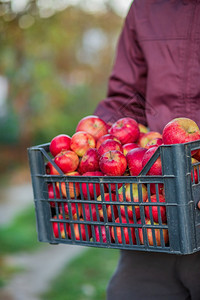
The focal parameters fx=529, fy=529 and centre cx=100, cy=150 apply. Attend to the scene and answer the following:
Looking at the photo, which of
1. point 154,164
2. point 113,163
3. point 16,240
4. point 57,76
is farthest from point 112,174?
point 57,76

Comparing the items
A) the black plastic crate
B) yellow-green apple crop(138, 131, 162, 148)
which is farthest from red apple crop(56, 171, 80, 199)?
yellow-green apple crop(138, 131, 162, 148)

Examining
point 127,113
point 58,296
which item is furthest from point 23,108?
point 127,113

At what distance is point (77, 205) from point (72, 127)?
28.7 feet

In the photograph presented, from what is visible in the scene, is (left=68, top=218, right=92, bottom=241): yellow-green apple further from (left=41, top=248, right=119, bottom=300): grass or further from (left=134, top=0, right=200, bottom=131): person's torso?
(left=41, top=248, right=119, bottom=300): grass

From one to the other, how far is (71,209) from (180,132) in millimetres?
430

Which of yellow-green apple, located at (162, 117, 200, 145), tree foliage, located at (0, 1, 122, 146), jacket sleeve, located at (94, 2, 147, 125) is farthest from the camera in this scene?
tree foliage, located at (0, 1, 122, 146)

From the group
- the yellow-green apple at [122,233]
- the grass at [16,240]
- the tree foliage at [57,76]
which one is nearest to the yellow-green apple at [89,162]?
the yellow-green apple at [122,233]

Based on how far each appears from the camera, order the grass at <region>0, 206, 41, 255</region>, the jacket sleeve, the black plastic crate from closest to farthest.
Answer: the black plastic crate
the jacket sleeve
the grass at <region>0, 206, 41, 255</region>

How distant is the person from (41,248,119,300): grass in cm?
203

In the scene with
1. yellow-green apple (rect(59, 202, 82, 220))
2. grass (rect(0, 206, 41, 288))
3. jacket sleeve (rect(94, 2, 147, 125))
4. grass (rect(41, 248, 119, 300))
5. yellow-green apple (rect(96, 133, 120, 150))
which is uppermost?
jacket sleeve (rect(94, 2, 147, 125))

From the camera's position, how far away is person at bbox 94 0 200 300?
190cm

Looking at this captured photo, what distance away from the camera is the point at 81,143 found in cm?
182

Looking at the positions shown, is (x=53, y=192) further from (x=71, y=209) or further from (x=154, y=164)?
(x=154, y=164)

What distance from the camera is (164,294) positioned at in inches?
75.7
